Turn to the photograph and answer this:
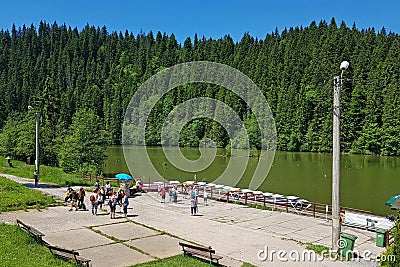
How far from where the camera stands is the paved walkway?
42.4ft

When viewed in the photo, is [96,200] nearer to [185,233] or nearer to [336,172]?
[185,233]

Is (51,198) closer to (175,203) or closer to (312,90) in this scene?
(175,203)

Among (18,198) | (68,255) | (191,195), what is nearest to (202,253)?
(68,255)

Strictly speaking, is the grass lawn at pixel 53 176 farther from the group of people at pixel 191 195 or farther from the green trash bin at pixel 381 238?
the green trash bin at pixel 381 238

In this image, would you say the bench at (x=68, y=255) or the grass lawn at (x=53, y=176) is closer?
the bench at (x=68, y=255)

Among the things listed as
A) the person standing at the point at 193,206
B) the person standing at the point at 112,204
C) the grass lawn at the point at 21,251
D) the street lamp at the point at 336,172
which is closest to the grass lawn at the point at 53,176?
the person standing at the point at 112,204

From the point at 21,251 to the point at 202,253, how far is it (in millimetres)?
5059

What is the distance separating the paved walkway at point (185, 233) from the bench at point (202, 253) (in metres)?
0.41

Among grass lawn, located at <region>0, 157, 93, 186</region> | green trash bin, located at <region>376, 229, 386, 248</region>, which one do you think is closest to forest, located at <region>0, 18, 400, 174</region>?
grass lawn, located at <region>0, 157, 93, 186</region>

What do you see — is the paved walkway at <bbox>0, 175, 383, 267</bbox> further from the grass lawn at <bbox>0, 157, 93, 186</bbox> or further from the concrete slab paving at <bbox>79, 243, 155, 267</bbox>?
the grass lawn at <bbox>0, 157, 93, 186</bbox>

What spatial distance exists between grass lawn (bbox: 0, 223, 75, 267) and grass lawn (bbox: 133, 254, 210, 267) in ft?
7.28

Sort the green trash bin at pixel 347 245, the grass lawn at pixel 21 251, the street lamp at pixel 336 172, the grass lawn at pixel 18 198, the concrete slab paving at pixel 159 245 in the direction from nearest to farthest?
the grass lawn at pixel 21 251, the green trash bin at pixel 347 245, the concrete slab paving at pixel 159 245, the street lamp at pixel 336 172, the grass lawn at pixel 18 198

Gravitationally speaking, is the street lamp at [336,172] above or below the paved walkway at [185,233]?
above

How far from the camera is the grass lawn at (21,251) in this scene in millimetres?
10805
